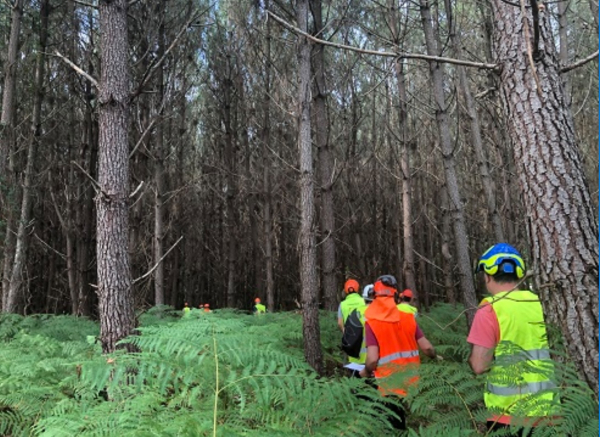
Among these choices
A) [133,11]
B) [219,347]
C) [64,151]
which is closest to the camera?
[219,347]

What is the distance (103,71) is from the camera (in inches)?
153

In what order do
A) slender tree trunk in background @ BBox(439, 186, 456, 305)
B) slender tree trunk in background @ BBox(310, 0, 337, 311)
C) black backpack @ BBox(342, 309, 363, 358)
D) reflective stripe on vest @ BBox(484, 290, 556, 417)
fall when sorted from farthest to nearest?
slender tree trunk in background @ BBox(439, 186, 456, 305) → slender tree trunk in background @ BBox(310, 0, 337, 311) → black backpack @ BBox(342, 309, 363, 358) → reflective stripe on vest @ BBox(484, 290, 556, 417)

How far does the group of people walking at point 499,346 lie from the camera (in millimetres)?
1642

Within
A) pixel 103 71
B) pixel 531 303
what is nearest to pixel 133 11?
pixel 103 71

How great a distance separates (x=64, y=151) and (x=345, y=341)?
12.6 m

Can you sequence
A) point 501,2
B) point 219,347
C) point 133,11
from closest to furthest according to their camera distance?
1. point 219,347
2. point 501,2
3. point 133,11

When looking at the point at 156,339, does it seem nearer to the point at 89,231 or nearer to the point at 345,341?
the point at 345,341

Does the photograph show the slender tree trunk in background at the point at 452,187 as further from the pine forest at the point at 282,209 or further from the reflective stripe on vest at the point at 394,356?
the reflective stripe on vest at the point at 394,356

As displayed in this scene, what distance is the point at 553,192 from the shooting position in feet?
6.07

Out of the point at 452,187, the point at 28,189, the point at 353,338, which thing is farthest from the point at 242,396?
the point at 28,189

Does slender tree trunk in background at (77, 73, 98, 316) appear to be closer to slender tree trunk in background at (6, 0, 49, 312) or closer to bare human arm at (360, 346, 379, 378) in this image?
slender tree trunk in background at (6, 0, 49, 312)

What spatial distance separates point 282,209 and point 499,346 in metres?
16.1

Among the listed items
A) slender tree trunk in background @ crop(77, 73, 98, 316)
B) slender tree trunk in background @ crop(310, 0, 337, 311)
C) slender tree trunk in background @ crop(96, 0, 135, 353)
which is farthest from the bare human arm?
slender tree trunk in background @ crop(77, 73, 98, 316)

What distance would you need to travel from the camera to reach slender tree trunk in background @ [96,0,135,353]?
144 inches
